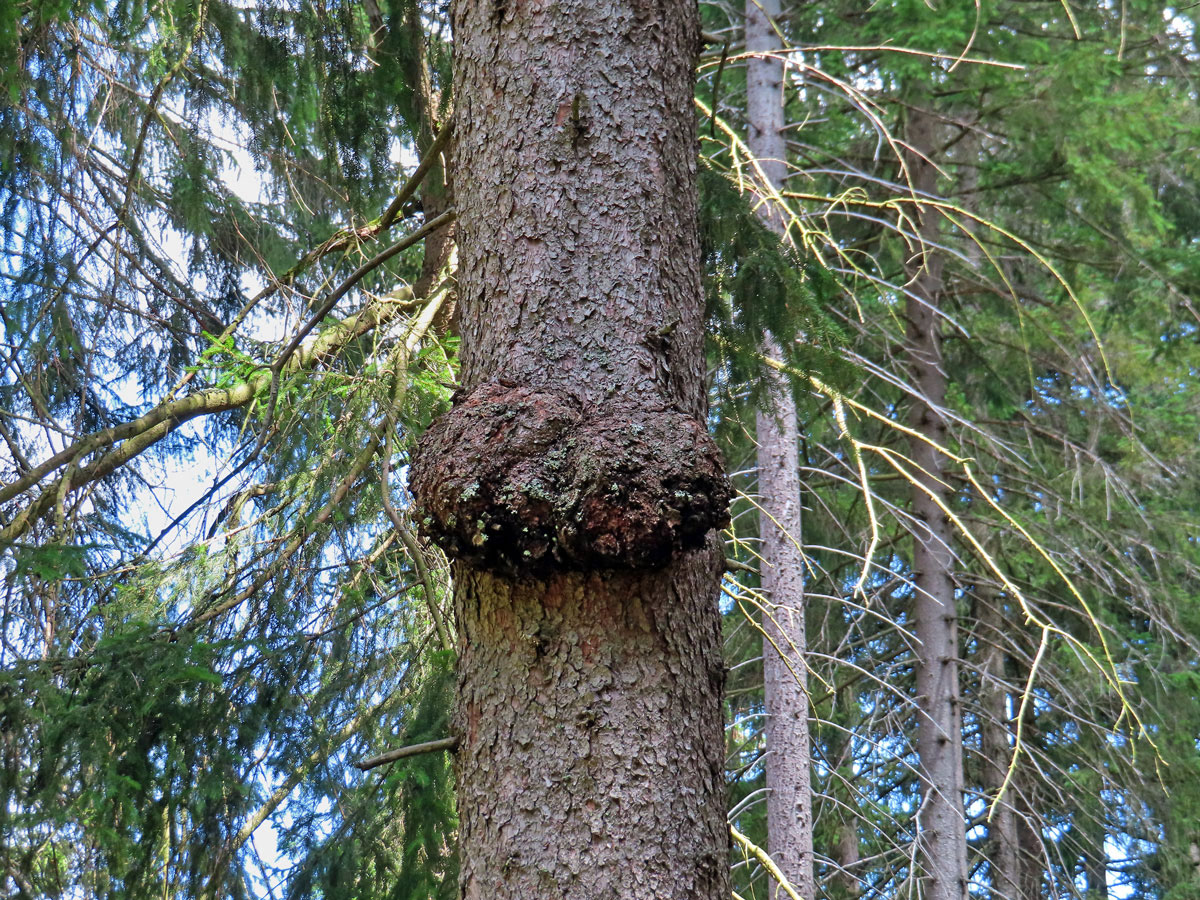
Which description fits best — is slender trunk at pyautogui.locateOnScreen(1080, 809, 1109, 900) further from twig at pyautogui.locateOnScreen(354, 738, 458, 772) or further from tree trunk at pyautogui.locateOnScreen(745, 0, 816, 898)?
twig at pyautogui.locateOnScreen(354, 738, 458, 772)

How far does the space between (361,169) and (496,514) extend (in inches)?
120

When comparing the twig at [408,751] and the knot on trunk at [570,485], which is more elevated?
the knot on trunk at [570,485]

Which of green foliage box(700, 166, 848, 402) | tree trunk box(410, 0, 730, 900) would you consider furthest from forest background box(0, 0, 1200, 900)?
tree trunk box(410, 0, 730, 900)

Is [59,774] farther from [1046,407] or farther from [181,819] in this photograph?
[1046,407]

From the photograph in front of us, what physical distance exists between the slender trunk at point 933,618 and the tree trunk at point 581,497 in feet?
17.7

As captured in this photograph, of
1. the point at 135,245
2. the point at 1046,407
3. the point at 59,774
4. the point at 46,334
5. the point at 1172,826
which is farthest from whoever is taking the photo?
the point at 1046,407

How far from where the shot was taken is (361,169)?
4352 mm

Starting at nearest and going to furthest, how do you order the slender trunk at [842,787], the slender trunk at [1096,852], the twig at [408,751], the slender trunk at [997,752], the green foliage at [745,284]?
1. the twig at [408,751]
2. the green foliage at [745,284]
3. the slender trunk at [842,787]
4. the slender trunk at [1096,852]
5. the slender trunk at [997,752]

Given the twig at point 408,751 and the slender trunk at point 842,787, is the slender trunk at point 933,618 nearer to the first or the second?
the slender trunk at point 842,787

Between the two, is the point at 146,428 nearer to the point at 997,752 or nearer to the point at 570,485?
the point at 570,485

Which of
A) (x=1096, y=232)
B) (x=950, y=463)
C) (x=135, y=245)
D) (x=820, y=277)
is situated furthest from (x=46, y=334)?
(x=1096, y=232)

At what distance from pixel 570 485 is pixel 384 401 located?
190 centimetres

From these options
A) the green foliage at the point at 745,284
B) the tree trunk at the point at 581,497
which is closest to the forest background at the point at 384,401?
the green foliage at the point at 745,284

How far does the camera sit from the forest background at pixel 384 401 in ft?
12.9
